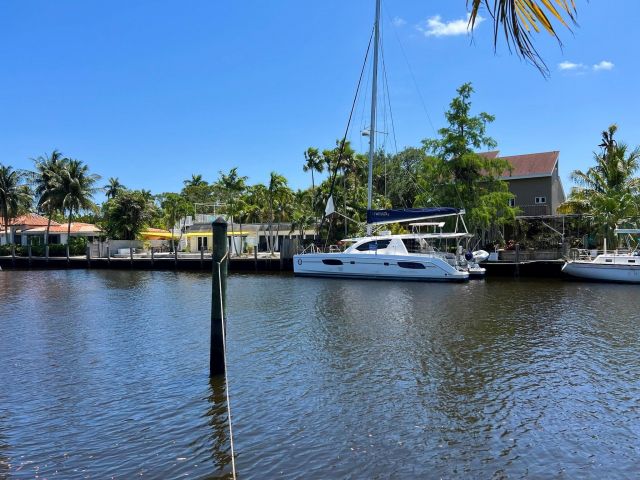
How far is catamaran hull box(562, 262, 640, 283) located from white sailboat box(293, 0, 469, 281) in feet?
19.5

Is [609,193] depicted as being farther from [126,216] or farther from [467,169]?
[126,216]

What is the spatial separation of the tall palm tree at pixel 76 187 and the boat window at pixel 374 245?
36.5 m

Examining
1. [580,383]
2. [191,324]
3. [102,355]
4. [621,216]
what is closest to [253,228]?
[621,216]

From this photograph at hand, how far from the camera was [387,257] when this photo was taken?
31.0 m

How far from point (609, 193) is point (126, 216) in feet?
146

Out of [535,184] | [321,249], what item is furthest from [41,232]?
[535,184]

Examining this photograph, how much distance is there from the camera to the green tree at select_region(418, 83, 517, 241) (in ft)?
121

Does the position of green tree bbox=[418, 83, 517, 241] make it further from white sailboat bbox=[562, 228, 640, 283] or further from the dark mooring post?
the dark mooring post

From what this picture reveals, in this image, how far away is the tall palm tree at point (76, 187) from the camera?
55469 millimetres

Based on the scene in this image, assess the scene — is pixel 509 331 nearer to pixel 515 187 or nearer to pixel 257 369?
pixel 257 369

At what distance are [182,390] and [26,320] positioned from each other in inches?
441

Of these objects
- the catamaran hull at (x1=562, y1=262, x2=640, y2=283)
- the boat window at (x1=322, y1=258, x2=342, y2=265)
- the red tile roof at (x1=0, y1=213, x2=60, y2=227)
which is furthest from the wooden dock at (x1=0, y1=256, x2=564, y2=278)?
the red tile roof at (x1=0, y1=213, x2=60, y2=227)

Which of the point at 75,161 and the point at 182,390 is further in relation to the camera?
the point at 75,161

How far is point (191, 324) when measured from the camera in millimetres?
16812
